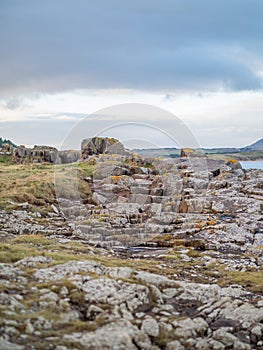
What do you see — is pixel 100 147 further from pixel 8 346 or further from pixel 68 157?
pixel 8 346

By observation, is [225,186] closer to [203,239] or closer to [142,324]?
[203,239]

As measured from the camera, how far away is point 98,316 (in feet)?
34.2

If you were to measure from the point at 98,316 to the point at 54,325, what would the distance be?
1.16 meters

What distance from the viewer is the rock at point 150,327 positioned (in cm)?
1014

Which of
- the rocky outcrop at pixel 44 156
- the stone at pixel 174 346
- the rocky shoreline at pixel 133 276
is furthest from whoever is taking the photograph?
the rocky outcrop at pixel 44 156

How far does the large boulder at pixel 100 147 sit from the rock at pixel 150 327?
4932 centimetres

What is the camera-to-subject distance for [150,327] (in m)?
10.3

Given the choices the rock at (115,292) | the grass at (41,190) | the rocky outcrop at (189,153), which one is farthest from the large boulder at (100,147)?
the rock at (115,292)

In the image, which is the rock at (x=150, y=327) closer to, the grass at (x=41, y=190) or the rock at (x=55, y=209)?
the grass at (x=41, y=190)

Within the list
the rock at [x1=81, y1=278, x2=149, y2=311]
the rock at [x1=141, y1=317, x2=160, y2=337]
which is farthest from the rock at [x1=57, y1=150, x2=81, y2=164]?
the rock at [x1=141, y1=317, x2=160, y2=337]

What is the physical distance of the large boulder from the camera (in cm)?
6047

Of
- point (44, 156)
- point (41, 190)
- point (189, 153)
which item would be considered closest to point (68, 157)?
point (44, 156)

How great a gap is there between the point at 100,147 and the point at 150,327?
53440 millimetres

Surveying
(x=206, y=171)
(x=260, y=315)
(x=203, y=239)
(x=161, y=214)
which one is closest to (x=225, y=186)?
(x=206, y=171)
